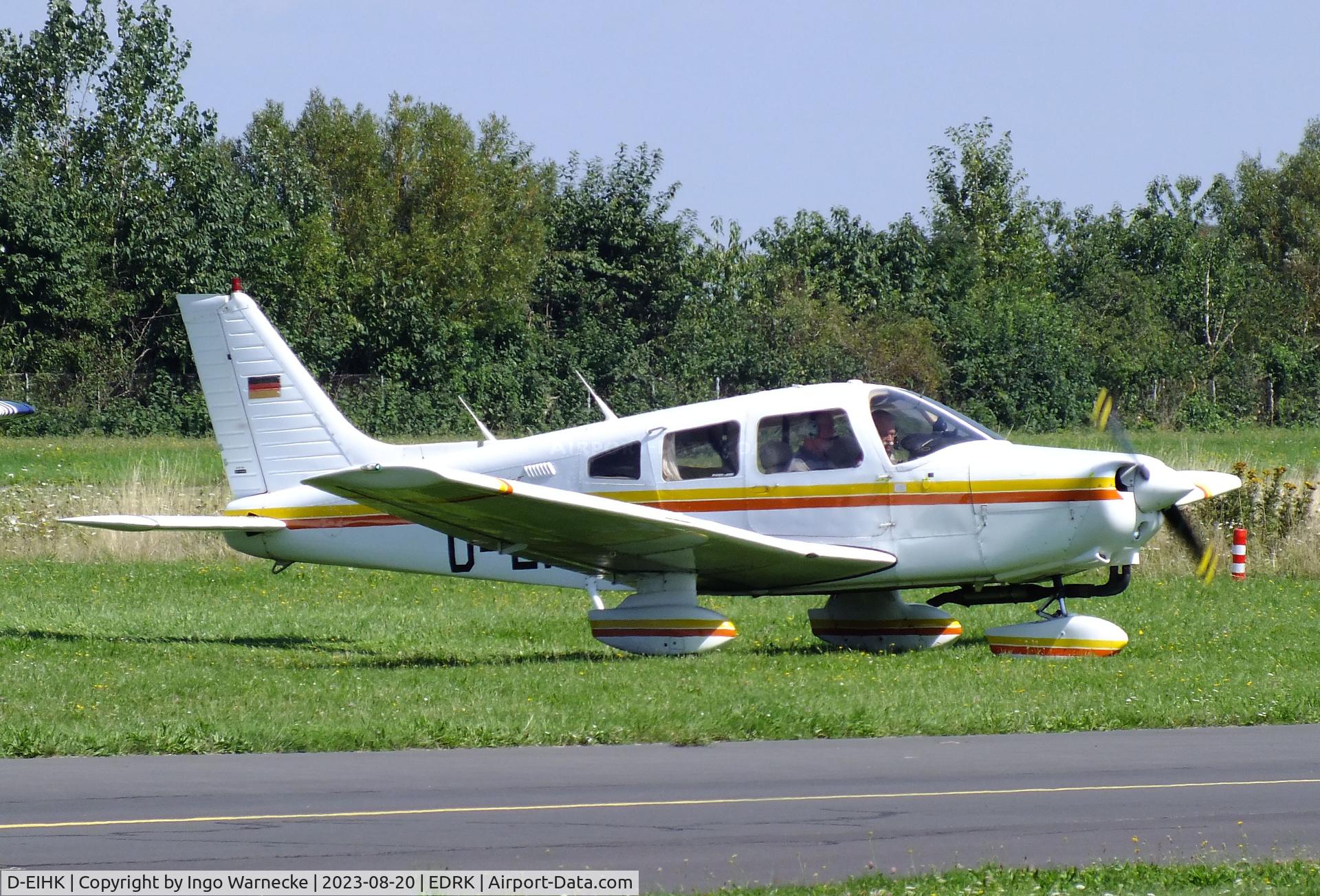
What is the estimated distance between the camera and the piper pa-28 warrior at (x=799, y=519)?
12.2m

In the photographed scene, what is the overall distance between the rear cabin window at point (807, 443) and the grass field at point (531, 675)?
162cm

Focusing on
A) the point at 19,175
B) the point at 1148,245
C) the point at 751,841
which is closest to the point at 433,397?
the point at 19,175

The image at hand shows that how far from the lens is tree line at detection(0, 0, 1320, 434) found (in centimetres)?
3947

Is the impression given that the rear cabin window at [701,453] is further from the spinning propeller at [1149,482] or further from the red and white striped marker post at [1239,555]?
the red and white striped marker post at [1239,555]

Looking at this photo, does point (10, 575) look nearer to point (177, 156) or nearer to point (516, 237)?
point (177, 156)

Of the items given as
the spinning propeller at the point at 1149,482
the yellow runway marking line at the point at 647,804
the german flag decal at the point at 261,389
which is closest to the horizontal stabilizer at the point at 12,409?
the german flag decal at the point at 261,389

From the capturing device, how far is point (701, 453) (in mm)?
13086

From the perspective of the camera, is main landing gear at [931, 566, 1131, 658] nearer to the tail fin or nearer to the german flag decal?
the tail fin

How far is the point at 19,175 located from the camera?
42.3 m

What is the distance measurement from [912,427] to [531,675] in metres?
3.82

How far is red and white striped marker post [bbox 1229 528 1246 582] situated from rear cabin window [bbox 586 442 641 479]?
876 centimetres

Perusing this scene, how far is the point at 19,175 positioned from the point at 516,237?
1799cm

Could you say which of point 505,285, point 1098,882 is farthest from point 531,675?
point 505,285

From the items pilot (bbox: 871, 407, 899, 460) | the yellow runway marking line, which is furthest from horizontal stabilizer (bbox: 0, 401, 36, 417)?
the yellow runway marking line
